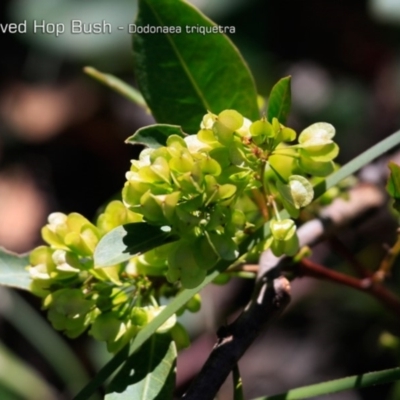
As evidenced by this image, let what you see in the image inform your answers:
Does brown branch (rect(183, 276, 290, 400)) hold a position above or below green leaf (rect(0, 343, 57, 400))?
above

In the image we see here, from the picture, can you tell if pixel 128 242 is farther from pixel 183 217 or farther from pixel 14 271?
pixel 14 271

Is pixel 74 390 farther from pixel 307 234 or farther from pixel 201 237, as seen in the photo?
pixel 201 237

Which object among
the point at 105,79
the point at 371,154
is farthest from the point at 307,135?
the point at 105,79

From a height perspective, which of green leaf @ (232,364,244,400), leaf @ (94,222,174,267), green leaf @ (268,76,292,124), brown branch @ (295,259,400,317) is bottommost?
brown branch @ (295,259,400,317)

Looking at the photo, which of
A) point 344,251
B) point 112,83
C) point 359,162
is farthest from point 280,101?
point 112,83

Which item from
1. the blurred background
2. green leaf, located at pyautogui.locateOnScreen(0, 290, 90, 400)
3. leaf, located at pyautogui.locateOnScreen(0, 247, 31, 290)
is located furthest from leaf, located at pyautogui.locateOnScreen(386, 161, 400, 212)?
green leaf, located at pyautogui.locateOnScreen(0, 290, 90, 400)

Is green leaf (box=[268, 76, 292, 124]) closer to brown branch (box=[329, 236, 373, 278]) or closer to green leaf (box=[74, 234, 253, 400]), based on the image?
green leaf (box=[74, 234, 253, 400])
